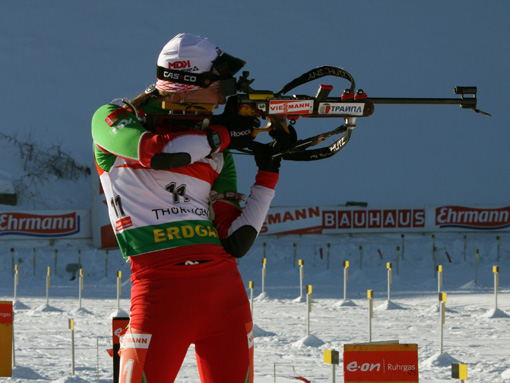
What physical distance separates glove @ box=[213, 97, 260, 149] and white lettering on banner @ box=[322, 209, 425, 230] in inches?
718

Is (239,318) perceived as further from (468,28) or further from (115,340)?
(468,28)

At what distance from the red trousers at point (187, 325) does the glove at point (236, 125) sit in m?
0.44

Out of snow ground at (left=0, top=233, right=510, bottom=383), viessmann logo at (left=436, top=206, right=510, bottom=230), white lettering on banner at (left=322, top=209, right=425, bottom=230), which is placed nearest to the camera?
snow ground at (left=0, top=233, right=510, bottom=383)

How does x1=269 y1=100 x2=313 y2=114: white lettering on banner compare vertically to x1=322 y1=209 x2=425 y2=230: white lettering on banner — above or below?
below

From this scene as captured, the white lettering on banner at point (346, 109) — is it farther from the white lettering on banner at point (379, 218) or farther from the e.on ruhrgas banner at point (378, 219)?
the white lettering on banner at point (379, 218)

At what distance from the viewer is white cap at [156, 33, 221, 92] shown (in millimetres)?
3072

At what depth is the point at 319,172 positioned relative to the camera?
33281 mm

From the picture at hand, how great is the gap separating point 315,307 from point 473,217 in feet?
29.9

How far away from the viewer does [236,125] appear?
309cm

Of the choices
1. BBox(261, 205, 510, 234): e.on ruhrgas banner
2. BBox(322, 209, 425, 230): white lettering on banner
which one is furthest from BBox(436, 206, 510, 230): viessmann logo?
BBox(322, 209, 425, 230): white lettering on banner

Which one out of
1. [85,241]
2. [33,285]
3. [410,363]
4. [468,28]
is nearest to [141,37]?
[468,28]

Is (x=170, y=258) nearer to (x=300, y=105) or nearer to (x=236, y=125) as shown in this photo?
(x=236, y=125)

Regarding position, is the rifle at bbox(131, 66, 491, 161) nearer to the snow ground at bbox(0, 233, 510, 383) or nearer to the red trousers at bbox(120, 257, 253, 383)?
the red trousers at bbox(120, 257, 253, 383)

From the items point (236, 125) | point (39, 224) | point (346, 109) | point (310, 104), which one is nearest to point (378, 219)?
point (39, 224)
